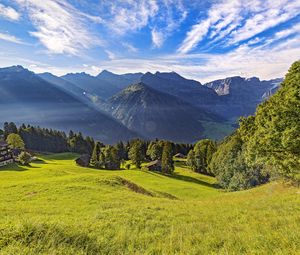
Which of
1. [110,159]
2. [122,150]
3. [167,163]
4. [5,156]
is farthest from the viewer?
[122,150]

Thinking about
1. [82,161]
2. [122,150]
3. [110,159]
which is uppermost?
[122,150]

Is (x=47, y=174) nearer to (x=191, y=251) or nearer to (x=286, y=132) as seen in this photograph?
(x=286, y=132)

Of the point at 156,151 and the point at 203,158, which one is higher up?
the point at 156,151

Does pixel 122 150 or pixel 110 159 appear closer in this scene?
pixel 110 159

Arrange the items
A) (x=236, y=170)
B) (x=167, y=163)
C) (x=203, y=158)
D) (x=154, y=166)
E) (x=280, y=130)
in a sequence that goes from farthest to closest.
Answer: (x=203, y=158), (x=154, y=166), (x=167, y=163), (x=236, y=170), (x=280, y=130)

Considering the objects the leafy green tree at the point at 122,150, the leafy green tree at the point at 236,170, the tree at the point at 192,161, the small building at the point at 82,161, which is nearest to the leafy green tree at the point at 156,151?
the tree at the point at 192,161

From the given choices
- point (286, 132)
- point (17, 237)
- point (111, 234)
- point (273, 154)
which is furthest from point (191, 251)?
point (273, 154)

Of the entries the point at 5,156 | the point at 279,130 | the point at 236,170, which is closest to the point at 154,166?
the point at 236,170

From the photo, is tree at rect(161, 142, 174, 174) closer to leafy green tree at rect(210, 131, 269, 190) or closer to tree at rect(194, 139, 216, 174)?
leafy green tree at rect(210, 131, 269, 190)

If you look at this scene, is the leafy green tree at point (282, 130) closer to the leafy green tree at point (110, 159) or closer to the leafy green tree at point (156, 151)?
the leafy green tree at point (110, 159)

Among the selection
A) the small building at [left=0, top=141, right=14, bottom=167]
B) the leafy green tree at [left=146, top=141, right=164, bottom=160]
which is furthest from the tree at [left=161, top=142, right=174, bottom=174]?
the small building at [left=0, top=141, right=14, bottom=167]

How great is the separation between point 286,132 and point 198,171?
10000 centimetres

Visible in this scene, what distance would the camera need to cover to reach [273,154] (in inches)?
1342

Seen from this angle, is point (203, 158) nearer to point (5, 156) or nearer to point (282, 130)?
point (5, 156)
